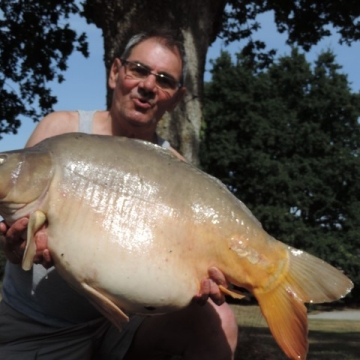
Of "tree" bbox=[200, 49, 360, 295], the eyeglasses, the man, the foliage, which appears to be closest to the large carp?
the man

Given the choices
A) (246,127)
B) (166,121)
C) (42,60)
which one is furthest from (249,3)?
(246,127)

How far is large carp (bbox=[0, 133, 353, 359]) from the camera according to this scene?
2.42 metres

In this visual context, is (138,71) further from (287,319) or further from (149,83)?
(287,319)

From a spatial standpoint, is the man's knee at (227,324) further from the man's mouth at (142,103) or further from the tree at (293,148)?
the tree at (293,148)

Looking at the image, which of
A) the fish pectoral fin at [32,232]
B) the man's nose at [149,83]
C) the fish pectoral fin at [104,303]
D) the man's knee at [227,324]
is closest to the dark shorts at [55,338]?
the man's knee at [227,324]

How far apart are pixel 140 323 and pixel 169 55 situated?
117 cm

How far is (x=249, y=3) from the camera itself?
11039mm

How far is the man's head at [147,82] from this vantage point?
3143 mm

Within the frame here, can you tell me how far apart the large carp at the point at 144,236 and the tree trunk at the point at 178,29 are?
359 cm

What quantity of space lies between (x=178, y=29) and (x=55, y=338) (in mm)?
3839

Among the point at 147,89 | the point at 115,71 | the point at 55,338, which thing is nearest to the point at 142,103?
the point at 147,89

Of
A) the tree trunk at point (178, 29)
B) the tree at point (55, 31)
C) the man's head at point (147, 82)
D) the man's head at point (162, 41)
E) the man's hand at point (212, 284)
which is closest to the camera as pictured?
the man's hand at point (212, 284)

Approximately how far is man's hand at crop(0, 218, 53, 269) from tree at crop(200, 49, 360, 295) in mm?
28092

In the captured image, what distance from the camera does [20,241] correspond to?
2.59m
